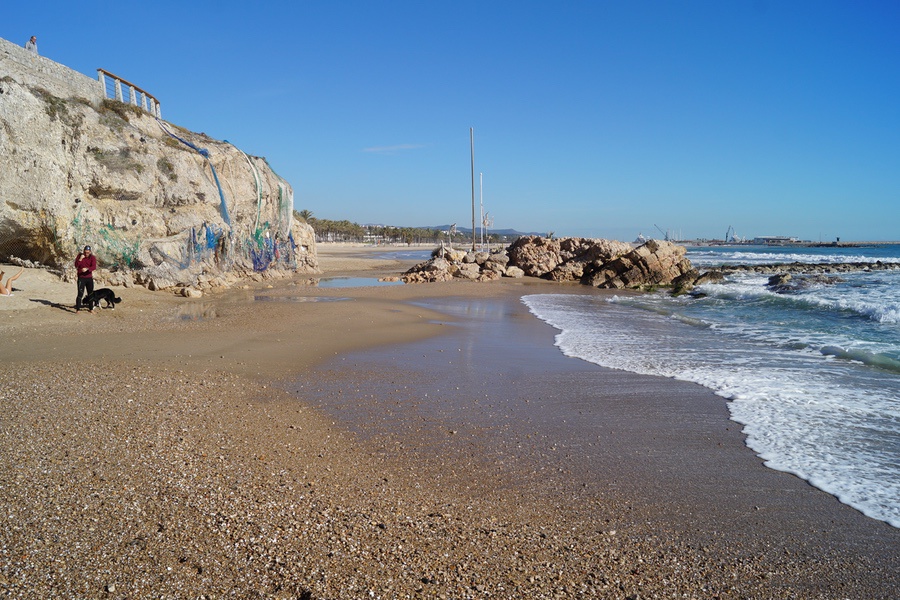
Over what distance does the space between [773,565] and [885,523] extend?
1.24 m

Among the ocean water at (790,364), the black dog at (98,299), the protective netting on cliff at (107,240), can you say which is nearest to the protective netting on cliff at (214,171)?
the protective netting on cliff at (107,240)

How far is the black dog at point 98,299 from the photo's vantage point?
11438 millimetres

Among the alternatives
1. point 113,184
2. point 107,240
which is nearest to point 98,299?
point 107,240

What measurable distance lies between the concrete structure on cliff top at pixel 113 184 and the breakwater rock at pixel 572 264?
9.41 m

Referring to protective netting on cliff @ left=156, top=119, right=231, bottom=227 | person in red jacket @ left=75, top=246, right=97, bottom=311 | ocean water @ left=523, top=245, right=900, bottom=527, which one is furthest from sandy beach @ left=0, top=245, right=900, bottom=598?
protective netting on cliff @ left=156, top=119, right=231, bottom=227

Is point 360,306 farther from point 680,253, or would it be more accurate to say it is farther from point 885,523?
point 680,253

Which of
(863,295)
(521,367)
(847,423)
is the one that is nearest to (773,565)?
(847,423)

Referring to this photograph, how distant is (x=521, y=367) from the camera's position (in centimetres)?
812

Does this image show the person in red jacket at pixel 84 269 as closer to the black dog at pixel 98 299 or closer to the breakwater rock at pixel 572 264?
the black dog at pixel 98 299

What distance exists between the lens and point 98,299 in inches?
456

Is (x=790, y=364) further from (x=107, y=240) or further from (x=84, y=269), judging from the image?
(x=107, y=240)

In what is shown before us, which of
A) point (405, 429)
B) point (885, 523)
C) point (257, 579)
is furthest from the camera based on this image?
point (405, 429)

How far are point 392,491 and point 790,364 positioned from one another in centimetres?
747

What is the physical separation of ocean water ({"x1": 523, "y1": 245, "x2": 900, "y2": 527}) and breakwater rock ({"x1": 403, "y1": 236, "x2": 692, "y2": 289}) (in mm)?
7455
